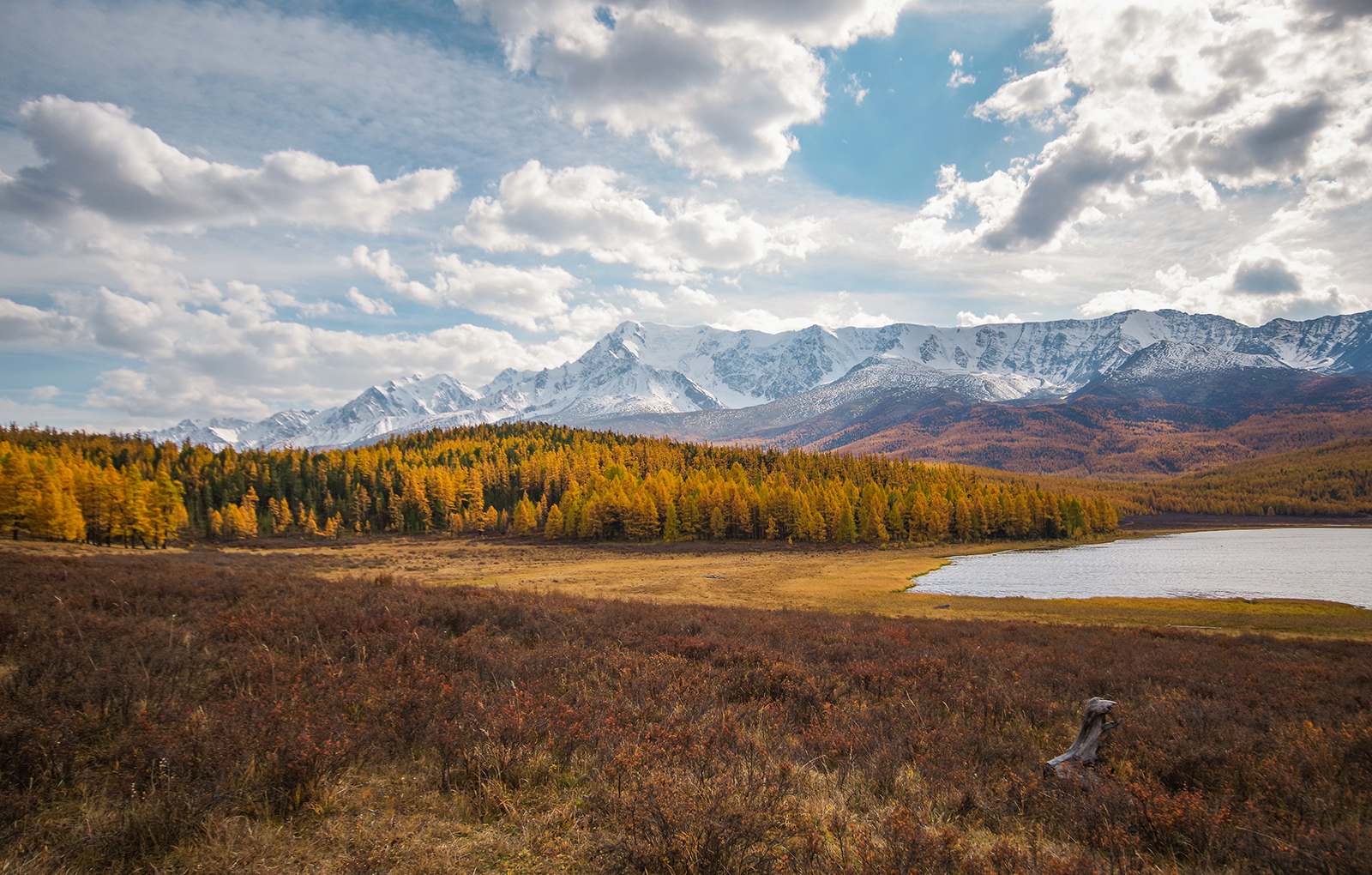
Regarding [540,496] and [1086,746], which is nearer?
[1086,746]

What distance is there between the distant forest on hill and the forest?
1.07ft

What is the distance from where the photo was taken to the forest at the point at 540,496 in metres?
80.4

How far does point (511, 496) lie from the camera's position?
431 ft

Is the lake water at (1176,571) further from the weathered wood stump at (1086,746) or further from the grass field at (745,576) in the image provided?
the weathered wood stump at (1086,746)

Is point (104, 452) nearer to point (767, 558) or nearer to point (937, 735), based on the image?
point (767, 558)

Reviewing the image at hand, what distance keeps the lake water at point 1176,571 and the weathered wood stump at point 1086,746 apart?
39.1 metres

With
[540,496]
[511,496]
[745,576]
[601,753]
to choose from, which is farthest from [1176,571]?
[511,496]

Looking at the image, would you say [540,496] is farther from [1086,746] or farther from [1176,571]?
[1086,746]

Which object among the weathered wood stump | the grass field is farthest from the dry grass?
the weathered wood stump

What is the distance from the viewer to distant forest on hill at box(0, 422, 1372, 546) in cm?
6988

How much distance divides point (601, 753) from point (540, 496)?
12979cm

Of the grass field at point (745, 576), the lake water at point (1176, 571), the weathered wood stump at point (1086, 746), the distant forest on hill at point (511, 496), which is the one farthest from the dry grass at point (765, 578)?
the weathered wood stump at point (1086, 746)

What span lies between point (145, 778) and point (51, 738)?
1069 millimetres

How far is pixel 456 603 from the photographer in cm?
1711
